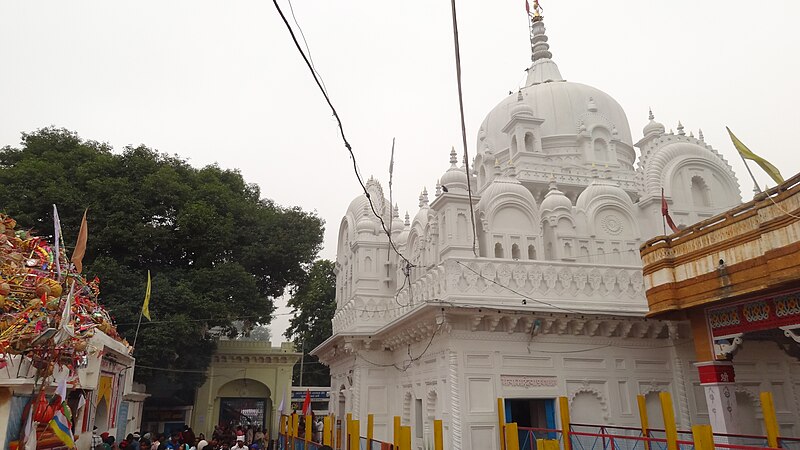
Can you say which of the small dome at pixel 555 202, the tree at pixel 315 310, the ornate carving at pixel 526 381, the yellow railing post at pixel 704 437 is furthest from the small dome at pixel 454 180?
the tree at pixel 315 310

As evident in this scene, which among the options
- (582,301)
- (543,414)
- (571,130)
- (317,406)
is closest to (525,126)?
(571,130)

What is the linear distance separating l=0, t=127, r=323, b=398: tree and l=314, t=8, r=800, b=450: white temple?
24.2ft

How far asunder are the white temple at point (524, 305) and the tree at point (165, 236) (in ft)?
24.2

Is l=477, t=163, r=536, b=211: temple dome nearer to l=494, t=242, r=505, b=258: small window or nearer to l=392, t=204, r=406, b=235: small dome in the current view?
l=494, t=242, r=505, b=258: small window

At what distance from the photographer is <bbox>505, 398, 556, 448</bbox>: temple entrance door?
12.7 m

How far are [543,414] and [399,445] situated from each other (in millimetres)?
5015

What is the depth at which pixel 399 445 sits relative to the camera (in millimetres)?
9523

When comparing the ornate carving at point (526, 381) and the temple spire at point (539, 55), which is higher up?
the temple spire at point (539, 55)

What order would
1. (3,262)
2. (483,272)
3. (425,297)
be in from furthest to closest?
(425,297) < (483,272) < (3,262)

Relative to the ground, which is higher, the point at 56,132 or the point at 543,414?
the point at 56,132

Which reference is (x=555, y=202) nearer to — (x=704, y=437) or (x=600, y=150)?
(x=600, y=150)

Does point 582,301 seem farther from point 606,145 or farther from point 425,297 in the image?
point 606,145

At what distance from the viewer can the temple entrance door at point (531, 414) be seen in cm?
1272

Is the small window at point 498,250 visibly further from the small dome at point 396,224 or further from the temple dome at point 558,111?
the temple dome at point 558,111
